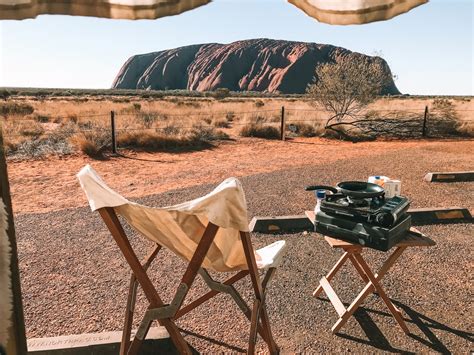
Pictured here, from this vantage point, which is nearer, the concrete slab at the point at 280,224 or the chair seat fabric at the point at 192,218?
the chair seat fabric at the point at 192,218

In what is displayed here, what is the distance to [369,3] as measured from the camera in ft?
5.01

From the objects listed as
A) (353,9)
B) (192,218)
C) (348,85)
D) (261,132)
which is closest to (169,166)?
(261,132)

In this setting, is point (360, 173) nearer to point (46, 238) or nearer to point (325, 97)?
point (46, 238)

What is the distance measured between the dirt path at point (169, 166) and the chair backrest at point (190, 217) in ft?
14.5

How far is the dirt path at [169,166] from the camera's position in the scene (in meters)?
6.87

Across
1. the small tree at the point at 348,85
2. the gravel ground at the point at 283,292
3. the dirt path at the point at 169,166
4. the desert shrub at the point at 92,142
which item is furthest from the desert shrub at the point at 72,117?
the gravel ground at the point at 283,292

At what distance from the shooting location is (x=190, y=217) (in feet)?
7.04

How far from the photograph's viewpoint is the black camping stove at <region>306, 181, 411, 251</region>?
2.41 m

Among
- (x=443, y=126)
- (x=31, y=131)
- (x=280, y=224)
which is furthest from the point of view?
(x=443, y=126)

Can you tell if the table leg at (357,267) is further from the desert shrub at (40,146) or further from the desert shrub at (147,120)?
the desert shrub at (147,120)

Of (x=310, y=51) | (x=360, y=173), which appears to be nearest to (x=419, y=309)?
(x=360, y=173)

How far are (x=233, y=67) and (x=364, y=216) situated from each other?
104701 millimetres

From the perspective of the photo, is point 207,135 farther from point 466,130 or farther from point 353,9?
point 353,9

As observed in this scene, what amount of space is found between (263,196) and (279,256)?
145 inches
